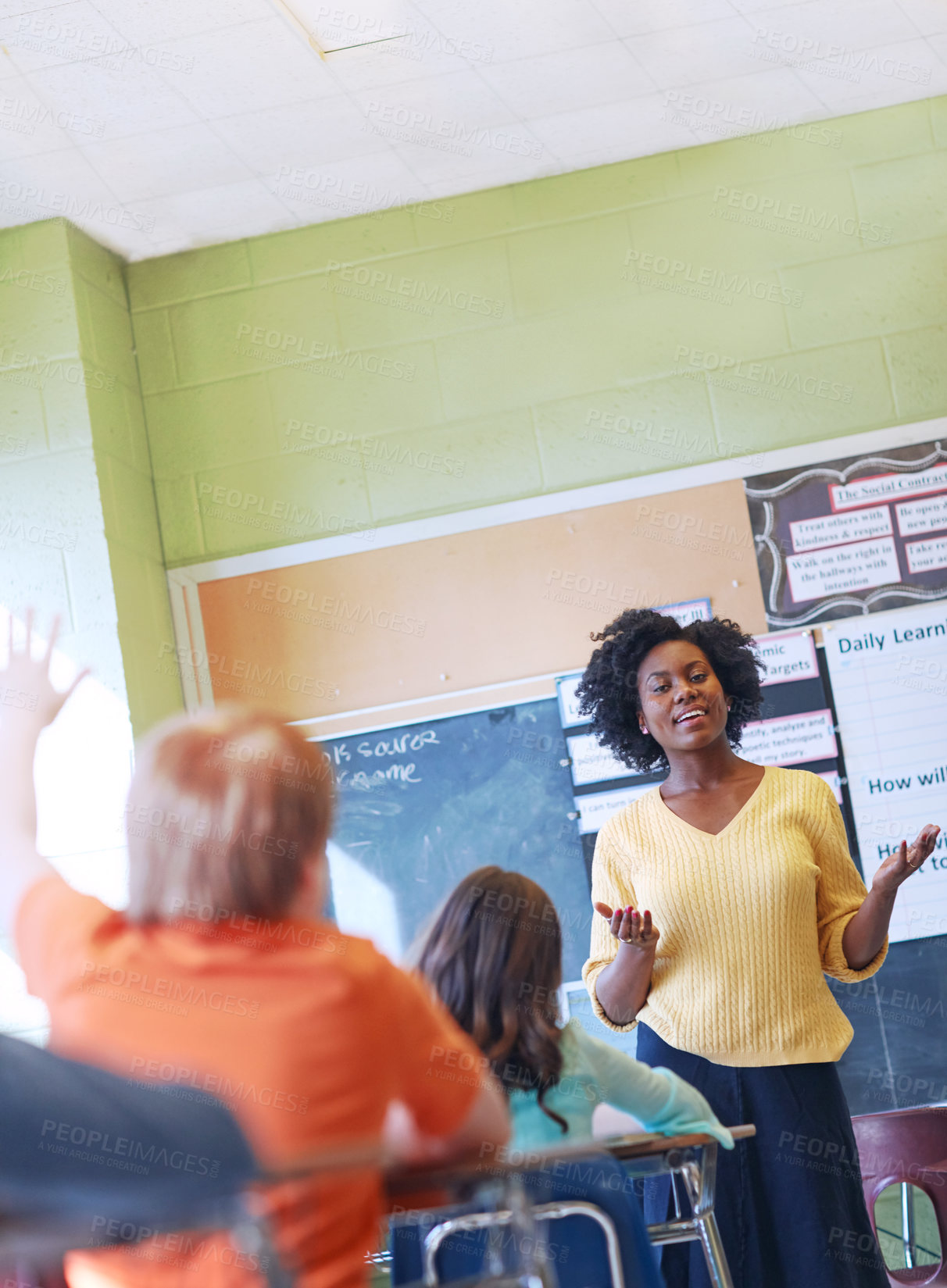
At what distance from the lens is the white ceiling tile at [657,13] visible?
2791mm

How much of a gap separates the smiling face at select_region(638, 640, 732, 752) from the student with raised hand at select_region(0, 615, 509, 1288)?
1.20 meters

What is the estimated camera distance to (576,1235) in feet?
5.08

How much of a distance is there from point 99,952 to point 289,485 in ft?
8.28

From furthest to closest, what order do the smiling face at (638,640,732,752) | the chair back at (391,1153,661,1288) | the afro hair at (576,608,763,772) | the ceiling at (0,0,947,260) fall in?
the ceiling at (0,0,947,260), the afro hair at (576,608,763,772), the smiling face at (638,640,732,752), the chair back at (391,1153,661,1288)

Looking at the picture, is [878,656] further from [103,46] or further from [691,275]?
[103,46]

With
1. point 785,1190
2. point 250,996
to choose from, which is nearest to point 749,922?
point 785,1190

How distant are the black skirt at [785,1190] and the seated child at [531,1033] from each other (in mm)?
369

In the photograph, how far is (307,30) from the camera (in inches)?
108

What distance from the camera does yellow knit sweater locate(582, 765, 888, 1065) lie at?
1972mm

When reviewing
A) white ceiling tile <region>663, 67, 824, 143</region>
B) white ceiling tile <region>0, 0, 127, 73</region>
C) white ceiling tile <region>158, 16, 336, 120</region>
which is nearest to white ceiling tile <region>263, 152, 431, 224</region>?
white ceiling tile <region>158, 16, 336, 120</region>

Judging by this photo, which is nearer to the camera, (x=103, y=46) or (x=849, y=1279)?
(x=849, y=1279)

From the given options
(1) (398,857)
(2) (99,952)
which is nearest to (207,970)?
(2) (99,952)

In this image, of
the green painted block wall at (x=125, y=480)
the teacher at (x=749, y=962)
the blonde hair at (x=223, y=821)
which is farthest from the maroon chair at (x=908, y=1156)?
the green painted block wall at (x=125, y=480)

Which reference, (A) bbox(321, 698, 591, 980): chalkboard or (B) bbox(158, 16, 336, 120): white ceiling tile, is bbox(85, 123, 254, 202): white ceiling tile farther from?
(A) bbox(321, 698, 591, 980): chalkboard
